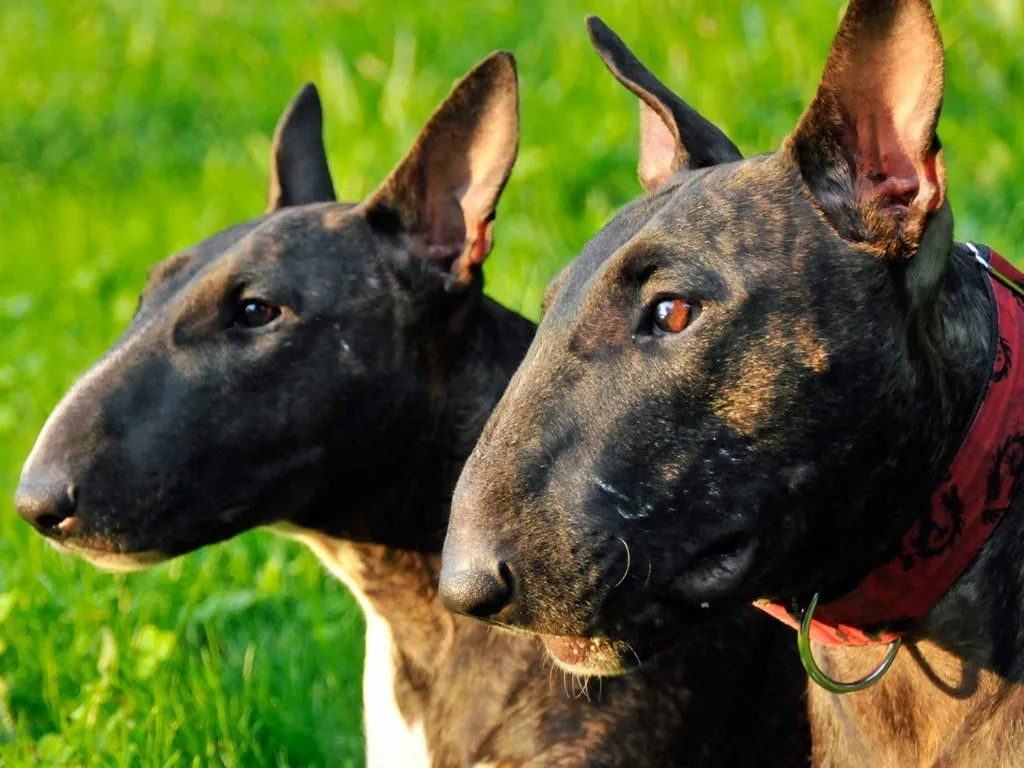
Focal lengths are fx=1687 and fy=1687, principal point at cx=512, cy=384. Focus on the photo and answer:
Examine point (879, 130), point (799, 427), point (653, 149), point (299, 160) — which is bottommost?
point (299, 160)

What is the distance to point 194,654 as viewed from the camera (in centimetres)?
482

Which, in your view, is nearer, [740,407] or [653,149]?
[740,407]

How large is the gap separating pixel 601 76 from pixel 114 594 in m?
3.62

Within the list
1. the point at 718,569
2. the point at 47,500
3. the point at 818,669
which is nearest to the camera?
the point at 718,569

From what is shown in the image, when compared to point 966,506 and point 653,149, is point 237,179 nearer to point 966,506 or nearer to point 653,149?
point 653,149

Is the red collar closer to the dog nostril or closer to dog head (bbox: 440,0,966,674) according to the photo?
dog head (bbox: 440,0,966,674)

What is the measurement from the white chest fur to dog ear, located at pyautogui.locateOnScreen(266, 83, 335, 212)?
1109mm

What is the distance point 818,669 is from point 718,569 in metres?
0.45

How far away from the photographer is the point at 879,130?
296cm

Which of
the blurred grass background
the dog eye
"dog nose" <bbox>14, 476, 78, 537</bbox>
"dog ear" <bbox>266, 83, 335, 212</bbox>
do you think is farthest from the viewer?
"dog ear" <bbox>266, 83, 335, 212</bbox>

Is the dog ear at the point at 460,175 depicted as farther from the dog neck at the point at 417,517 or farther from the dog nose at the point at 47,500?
the dog nose at the point at 47,500

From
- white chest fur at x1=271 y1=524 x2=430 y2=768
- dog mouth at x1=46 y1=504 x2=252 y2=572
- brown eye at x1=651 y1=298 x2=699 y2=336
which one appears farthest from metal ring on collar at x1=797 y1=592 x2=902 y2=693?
dog mouth at x1=46 y1=504 x2=252 y2=572

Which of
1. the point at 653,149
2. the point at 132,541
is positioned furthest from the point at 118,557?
the point at 653,149

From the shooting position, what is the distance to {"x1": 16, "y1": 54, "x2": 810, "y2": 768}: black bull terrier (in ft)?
12.4
